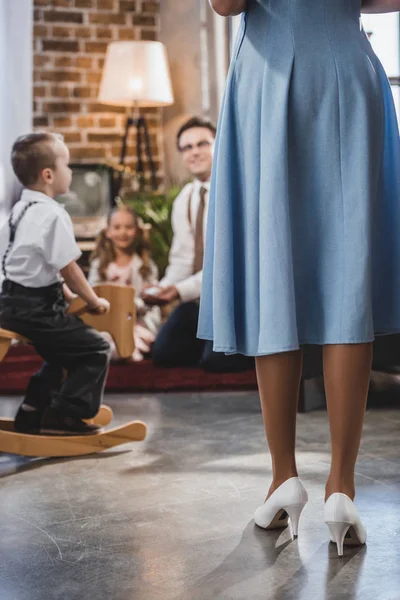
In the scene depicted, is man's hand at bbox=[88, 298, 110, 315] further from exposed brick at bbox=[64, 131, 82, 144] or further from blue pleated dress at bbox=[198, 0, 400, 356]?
exposed brick at bbox=[64, 131, 82, 144]

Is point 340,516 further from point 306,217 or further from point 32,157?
point 32,157

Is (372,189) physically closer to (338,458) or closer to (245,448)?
(338,458)

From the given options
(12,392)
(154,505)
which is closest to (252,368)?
(12,392)

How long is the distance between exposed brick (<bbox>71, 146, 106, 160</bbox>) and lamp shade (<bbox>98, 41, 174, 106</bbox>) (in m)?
0.46

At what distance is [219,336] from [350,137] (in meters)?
0.41

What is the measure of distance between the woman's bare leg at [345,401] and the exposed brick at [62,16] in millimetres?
4405

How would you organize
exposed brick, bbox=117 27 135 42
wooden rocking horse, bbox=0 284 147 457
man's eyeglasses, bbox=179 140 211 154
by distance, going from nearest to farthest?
wooden rocking horse, bbox=0 284 147 457 → man's eyeglasses, bbox=179 140 211 154 → exposed brick, bbox=117 27 135 42

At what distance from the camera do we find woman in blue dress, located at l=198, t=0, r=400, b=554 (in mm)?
1488

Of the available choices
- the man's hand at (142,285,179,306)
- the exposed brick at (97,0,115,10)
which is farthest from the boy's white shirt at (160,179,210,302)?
the exposed brick at (97,0,115,10)

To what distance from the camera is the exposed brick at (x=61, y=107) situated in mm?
5438

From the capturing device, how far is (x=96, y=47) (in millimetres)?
5484

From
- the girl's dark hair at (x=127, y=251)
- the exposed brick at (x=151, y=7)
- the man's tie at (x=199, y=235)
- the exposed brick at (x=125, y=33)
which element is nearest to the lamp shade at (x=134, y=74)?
the exposed brick at (x=125, y=33)

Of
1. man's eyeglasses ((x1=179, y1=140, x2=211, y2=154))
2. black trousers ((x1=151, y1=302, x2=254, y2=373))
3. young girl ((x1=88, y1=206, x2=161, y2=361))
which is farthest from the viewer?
young girl ((x1=88, y1=206, x2=161, y2=361))

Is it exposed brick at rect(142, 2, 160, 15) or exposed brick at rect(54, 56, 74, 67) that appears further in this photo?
exposed brick at rect(142, 2, 160, 15)
